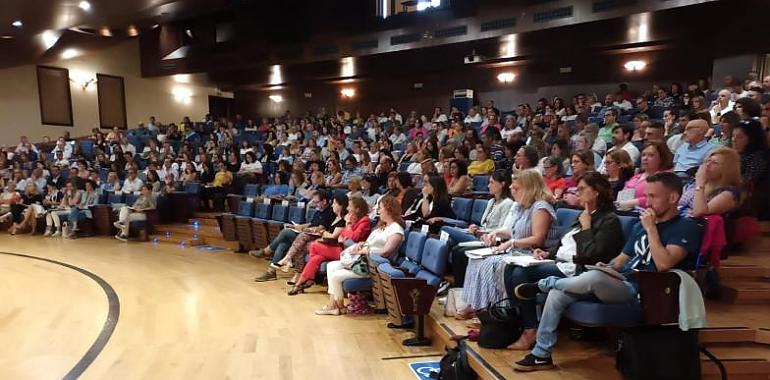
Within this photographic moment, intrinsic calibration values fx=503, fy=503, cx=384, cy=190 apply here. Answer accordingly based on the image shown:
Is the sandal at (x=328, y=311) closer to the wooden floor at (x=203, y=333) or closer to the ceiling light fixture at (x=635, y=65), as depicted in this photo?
the wooden floor at (x=203, y=333)

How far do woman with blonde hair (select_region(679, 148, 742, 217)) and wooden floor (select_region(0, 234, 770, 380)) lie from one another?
0.50 meters

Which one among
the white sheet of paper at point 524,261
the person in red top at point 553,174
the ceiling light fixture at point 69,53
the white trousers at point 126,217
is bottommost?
the white trousers at point 126,217

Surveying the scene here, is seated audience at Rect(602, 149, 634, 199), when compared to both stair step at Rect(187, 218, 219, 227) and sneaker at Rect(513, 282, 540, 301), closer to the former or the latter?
sneaker at Rect(513, 282, 540, 301)

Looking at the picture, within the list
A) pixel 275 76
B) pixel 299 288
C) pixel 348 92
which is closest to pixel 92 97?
pixel 275 76

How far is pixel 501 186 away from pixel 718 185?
3.99 ft

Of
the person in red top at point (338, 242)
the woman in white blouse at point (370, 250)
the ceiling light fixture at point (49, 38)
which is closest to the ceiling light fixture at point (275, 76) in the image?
the ceiling light fixture at point (49, 38)

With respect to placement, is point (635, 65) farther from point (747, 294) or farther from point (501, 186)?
point (747, 294)

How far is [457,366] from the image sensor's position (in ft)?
7.63

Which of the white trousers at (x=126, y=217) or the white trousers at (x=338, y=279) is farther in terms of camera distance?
the white trousers at (x=126, y=217)

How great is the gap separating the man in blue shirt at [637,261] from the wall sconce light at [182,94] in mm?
14305

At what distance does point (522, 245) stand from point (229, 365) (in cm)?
176

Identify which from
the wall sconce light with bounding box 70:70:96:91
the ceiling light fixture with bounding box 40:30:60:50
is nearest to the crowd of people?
the ceiling light fixture with bounding box 40:30:60:50

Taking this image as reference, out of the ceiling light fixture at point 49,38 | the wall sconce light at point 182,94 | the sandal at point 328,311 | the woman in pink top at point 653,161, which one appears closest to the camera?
the woman in pink top at point 653,161

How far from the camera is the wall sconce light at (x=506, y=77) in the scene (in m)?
10.9
